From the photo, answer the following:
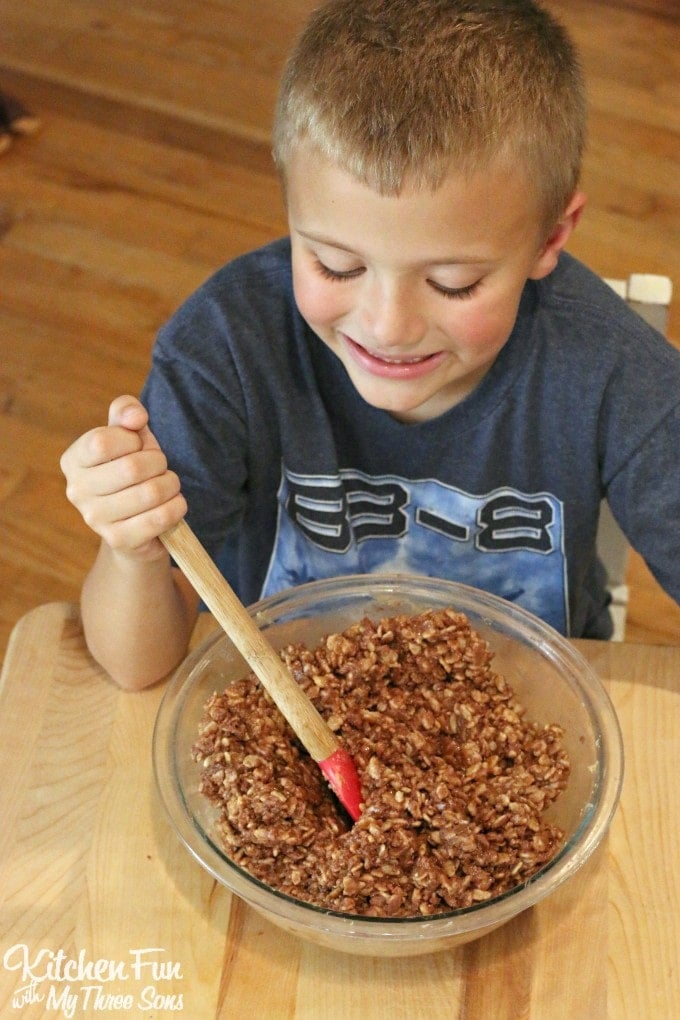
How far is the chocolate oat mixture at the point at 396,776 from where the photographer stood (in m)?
0.86

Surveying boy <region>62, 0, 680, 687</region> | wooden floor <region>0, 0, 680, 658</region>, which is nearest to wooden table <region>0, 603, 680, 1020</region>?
boy <region>62, 0, 680, 687</region>

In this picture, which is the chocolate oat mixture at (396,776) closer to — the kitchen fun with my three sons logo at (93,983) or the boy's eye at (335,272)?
Answer: the kitchen fun with my three sons logo at (93,983)

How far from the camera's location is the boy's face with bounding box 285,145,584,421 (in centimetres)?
91

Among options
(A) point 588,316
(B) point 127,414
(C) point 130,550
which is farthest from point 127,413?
(A) point 588,316

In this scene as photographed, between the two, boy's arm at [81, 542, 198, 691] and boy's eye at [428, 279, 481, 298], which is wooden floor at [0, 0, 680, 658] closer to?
boy's arm at [81, 542, 198, 691]

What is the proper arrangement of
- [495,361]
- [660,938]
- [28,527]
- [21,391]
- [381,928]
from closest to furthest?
[381,928] → [660,938] → [495,361] → [28,527] → [21,391]

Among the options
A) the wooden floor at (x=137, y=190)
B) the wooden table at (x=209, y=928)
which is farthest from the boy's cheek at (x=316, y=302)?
the wooden floor at (x=137, y=190)

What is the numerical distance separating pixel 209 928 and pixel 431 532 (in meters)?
0.49

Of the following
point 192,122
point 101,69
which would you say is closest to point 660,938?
Answer: point 192,122

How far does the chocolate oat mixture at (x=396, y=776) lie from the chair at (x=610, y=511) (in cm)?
46

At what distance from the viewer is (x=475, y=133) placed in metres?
0.90

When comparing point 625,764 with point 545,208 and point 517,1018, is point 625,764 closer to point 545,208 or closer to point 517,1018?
point 517,1018

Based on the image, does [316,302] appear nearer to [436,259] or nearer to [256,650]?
[436,259]

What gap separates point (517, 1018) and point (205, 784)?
285 mm
